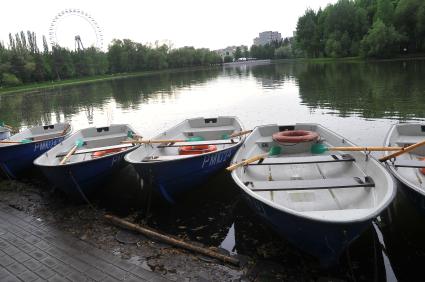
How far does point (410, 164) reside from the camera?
5.60m

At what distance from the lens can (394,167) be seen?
5691 mm

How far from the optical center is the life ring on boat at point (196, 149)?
828 cm

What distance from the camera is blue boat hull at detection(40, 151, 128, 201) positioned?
6922mm

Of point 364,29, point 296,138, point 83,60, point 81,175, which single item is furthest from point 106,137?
point 83,60

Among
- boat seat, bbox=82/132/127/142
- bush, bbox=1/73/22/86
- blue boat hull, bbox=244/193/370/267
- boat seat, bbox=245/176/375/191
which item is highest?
bush, bbox=1/73/22/86

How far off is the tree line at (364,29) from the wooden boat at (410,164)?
58125mm

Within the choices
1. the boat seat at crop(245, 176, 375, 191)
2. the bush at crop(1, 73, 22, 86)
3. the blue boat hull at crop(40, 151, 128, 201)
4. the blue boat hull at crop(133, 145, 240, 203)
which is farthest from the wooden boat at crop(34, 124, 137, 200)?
the bush at crop(1, 73, 22, 86)

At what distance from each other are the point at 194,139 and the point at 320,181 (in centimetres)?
476

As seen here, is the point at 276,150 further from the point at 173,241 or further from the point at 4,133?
the point at 4,133

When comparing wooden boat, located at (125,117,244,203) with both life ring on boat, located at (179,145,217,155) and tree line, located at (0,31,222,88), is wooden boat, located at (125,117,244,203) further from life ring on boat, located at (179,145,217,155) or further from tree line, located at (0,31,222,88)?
tree line, located at (0,31,222,88)

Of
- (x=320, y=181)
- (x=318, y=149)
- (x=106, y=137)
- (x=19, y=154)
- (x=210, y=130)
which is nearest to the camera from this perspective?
(x=320, y=181)

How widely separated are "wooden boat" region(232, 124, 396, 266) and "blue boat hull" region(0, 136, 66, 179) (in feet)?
19.9

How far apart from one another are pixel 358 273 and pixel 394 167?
2034 mm

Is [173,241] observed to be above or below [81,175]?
below
